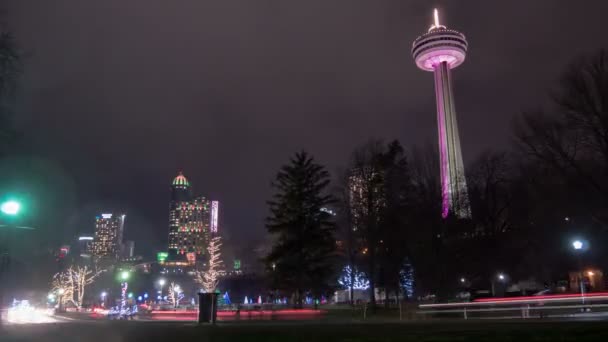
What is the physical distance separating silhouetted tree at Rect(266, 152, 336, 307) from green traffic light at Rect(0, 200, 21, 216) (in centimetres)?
3071

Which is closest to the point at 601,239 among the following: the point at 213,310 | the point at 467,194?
the point at 467,194

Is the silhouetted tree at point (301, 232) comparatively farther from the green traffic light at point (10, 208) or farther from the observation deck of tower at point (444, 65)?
the observation deck of tower at point (444, 65)

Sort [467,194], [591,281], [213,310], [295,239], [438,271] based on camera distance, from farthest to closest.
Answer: [591,281]
[295,239]
[467,194]
[438,271]
[213,310]

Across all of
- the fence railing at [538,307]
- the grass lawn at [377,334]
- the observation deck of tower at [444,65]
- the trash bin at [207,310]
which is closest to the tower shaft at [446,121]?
the observation deck of tower at [444,65]

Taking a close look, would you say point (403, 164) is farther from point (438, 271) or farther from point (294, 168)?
point (438, 271)

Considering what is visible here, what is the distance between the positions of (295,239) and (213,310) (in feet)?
94.1

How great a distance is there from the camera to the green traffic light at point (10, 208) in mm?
20625

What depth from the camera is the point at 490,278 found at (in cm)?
5025

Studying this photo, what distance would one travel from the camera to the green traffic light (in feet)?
67.7

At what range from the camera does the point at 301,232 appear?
163ft

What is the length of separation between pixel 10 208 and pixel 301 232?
104 ft

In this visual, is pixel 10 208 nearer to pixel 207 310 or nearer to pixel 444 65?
pixel 207 310

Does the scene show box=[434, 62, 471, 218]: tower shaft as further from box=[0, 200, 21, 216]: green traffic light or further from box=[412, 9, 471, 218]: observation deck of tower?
box=[0, 200, 21, 216]: green traffic light

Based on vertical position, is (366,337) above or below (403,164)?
below
